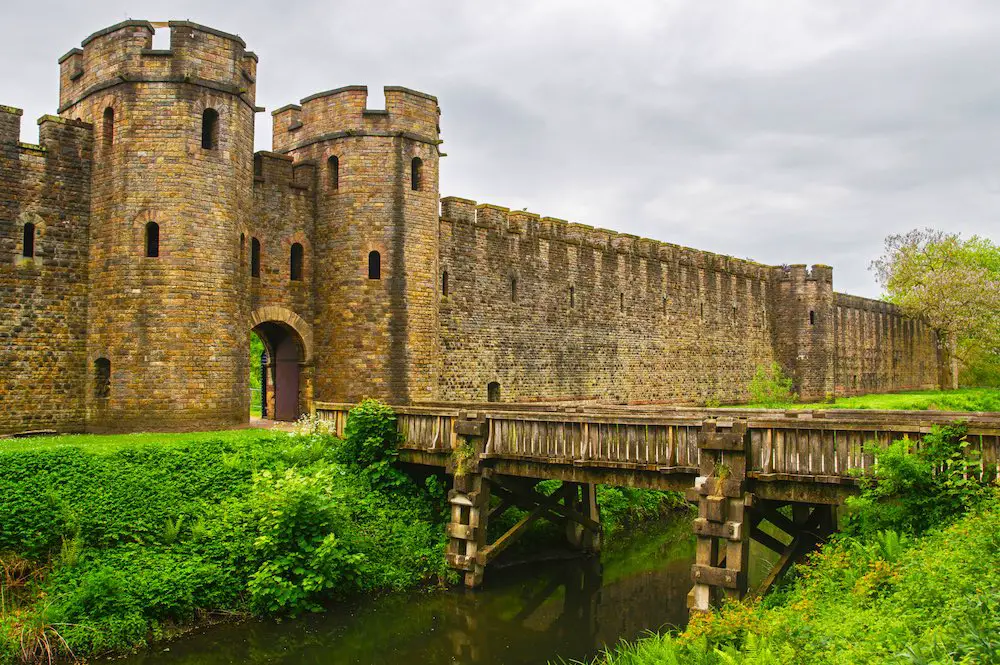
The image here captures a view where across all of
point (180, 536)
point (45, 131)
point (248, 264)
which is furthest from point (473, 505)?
point (45, 131)

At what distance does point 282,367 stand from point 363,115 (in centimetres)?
761

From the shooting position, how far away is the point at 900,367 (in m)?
52.9

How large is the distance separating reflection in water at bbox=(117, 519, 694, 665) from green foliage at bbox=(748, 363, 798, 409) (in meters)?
19.4

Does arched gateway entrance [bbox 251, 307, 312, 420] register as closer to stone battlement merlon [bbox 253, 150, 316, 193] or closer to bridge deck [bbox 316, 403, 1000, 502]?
stone battlement merlon [bbox 253, 150, 316, 193]

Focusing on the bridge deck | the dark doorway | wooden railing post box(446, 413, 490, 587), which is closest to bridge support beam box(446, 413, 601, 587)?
wooden railing post box(446, 413, 490, 587)

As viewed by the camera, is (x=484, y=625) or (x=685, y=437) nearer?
(x=685, y=437)

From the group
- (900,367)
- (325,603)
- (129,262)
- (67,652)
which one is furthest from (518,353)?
(900,367)

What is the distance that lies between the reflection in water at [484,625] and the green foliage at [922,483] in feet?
14.9

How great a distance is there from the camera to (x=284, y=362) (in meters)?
24.0

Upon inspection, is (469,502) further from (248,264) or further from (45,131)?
(45,131)

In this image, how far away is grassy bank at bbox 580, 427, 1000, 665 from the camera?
644 cm

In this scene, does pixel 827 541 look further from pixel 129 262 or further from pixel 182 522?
pixel 129 262

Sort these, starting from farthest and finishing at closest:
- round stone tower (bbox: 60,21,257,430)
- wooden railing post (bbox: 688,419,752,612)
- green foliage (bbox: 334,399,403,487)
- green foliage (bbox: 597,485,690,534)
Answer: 1. green foliage (bbox: 597,485,690,534)
2. round stone tower (bbox: 60,21,257,430)
3. green foliage (bbox: 334,399,403,487)
4. wooden railing post (bbox: 688,419,752,612)

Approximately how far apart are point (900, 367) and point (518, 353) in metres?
36.2
